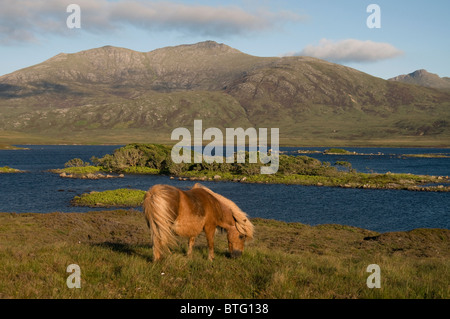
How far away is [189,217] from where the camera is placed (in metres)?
11.3

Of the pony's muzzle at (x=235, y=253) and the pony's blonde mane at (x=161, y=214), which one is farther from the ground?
the pony's blonde mane at (x=161, y=214)

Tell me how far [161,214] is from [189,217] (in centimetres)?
92

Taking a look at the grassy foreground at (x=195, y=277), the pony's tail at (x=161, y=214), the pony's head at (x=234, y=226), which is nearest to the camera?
the grassy foreground at (x=195, y=277)

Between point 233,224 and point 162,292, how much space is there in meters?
4.11

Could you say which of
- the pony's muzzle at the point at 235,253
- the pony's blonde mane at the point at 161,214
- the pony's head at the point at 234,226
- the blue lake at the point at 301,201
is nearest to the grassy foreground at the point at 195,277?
the pony's muzzle at the point at 235,253

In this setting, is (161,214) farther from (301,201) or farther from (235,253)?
(301,201)

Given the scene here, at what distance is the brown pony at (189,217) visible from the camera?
35.4ft

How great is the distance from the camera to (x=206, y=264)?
1106 centimetres

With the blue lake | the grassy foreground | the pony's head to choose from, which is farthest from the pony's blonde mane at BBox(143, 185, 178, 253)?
the blue lake

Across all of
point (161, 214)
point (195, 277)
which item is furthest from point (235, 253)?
point (161, 214)

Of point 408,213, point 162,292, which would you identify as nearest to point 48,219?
point 162,292

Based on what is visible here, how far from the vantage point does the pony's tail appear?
10.8 meters

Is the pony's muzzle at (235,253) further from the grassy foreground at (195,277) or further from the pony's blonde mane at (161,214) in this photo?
the pony's blonde mane at (161,214)

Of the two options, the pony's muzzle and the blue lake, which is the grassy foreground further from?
the blue lake
